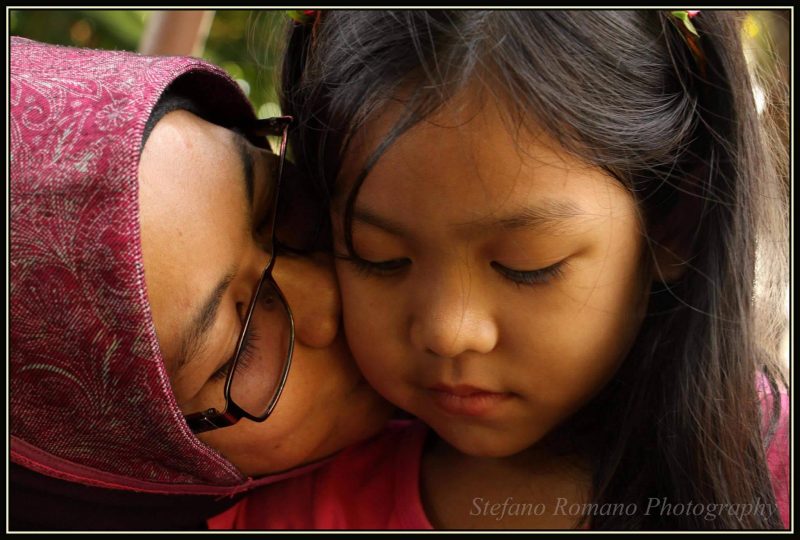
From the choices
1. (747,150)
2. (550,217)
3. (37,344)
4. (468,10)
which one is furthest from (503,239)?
(37,344)

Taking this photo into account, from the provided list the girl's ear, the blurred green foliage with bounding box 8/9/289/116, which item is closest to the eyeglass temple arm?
the girl's ear

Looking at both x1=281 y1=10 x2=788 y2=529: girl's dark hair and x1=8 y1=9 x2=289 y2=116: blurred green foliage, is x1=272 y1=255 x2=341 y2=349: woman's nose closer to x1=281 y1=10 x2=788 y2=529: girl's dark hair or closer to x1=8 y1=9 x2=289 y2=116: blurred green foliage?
x1=281 y1=10 x2=788 y2=529: girl's dark hair

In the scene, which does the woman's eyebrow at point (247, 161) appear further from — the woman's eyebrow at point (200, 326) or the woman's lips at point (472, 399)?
the woman's lips at point (472, 399)

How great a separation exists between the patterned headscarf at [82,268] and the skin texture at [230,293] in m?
0.05

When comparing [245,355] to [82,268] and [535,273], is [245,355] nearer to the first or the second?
[82,268]

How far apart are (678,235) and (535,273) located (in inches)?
9.8

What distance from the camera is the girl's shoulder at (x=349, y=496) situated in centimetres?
124

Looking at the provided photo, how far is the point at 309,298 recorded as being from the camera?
1.07 m

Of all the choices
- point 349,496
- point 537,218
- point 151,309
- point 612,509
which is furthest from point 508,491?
point 151,309

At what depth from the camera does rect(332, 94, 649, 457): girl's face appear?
90 centimetres

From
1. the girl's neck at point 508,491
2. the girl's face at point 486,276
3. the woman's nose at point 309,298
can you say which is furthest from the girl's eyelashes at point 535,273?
the girl's neck at point 508,491

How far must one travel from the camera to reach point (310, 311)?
1071mm

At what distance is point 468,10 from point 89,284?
20.7 inches

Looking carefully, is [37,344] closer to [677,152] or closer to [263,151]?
[263,151]
